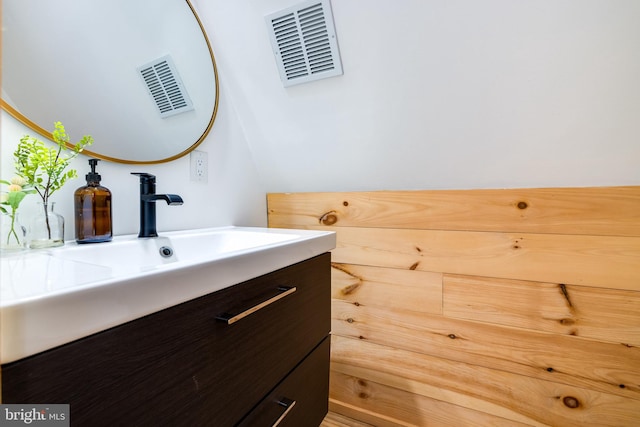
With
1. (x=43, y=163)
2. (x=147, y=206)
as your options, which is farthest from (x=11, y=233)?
A: (x=147, y=206)

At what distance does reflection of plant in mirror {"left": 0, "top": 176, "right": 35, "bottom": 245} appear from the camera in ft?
2.02

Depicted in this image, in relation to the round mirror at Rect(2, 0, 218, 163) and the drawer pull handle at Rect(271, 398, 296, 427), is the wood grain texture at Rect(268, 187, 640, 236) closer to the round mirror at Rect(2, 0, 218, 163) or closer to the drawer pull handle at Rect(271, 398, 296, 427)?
the round mirror at Rect(2, 0, 218, 163)

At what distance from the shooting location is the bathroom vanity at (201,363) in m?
0.35

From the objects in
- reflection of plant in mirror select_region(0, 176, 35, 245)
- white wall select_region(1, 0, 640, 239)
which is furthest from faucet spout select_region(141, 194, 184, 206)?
reflection of plant in mirror select_region(0, 176, 35, 245)

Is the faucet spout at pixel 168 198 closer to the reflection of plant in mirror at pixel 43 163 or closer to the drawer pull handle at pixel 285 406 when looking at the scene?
the reflection of plant in mirror at pixel 43 163

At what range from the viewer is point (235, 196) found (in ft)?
4.25

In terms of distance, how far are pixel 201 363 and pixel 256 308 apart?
0.43ft

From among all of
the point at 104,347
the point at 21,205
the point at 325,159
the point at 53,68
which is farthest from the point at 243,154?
the point at 104,347

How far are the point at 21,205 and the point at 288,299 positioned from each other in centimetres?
63

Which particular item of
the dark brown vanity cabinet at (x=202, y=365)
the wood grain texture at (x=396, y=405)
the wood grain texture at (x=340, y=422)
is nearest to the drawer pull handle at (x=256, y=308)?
the dark brown vanity cabinet at (x=202, y=365)

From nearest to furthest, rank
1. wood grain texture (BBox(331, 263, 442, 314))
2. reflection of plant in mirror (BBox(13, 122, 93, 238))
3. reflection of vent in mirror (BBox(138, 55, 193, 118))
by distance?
reflection of plant in mirror (BBox(13, 122, 93, 238))
reflection of vent in mirror (BBox(138, 55, 193, 118))
wood grain texture (BBox(331, 263, 442, 314))

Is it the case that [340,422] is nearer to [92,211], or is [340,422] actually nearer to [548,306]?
[548,306]

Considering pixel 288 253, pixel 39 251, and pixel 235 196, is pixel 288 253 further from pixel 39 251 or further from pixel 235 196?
pixel 235 196

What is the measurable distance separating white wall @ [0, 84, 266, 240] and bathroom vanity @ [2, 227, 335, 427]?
507 mm
